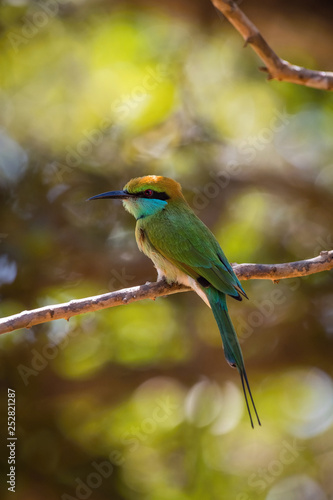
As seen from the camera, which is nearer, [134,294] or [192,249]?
[134,294]

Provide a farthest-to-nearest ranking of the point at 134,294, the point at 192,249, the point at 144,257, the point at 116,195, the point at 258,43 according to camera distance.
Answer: the point at 144,257 → the point at 116,195 → the point at 192,249 → the point at 134,294 → the point at 258,43

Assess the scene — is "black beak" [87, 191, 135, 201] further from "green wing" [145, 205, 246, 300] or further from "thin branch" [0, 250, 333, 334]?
"thin branch" [0, 250, 333, 334]

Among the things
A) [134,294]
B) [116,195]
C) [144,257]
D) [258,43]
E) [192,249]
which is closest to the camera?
[258,43]

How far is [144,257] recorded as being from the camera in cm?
500

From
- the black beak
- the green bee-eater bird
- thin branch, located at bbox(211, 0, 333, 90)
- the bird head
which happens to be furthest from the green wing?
thin branch, located at bbox(211, 0, 333, 90)

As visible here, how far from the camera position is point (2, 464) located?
4426mm

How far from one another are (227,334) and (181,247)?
0.68 metres

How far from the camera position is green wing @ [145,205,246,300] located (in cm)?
336

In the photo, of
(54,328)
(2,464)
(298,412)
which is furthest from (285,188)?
(2,464)

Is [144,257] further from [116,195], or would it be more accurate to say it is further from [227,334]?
[227,334]

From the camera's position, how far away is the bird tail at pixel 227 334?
300cm

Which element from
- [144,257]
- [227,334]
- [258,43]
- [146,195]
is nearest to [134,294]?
[227,334]

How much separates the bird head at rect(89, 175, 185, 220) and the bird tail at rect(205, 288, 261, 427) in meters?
0.74

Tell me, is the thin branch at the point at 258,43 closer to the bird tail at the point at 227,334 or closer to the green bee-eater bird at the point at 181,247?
the green bee-eater bird at the point at 181,247
